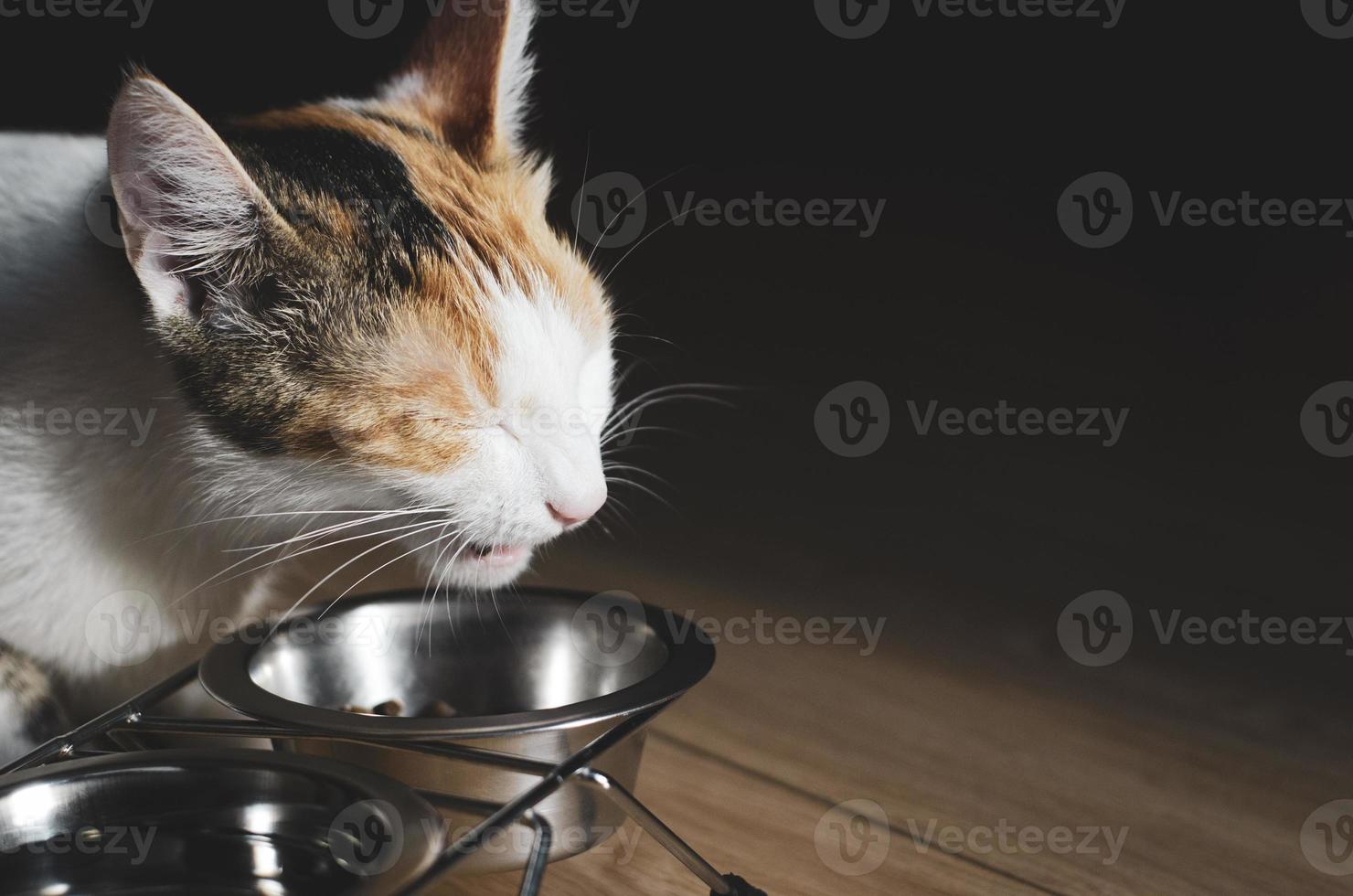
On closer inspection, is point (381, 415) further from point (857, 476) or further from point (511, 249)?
point (857, 476)

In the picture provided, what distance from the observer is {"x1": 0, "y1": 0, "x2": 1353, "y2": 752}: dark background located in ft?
3.40

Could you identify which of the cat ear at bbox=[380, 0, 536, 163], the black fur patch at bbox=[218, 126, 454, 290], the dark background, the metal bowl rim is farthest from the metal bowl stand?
the dark background

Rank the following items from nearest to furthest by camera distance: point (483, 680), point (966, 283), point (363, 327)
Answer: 1. point (363, 327)
2. point (483, 680)
3. point (966, 283)

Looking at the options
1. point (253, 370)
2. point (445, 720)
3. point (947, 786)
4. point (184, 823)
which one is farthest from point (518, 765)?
point (947, 786)

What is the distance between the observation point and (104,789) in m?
0.53

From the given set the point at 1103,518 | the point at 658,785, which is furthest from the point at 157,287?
the point at 1103,518

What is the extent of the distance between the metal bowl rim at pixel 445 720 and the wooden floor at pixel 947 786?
0.44 ft

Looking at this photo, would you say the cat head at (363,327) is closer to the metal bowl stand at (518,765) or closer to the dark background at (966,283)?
the metal bowl stand at (518,765)

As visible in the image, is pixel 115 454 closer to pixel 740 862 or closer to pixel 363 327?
pixel 363 327

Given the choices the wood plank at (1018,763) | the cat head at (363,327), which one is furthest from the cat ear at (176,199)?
the wood plank at (1018,763)

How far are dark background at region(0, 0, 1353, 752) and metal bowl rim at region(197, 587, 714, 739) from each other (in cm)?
47

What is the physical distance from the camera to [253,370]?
64 centimetres

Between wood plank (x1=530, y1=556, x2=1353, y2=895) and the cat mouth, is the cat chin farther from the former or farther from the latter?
wood plank (x1=530, y1=556, x2=1353, y2=895)

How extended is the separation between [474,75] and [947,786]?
601 millimetres
